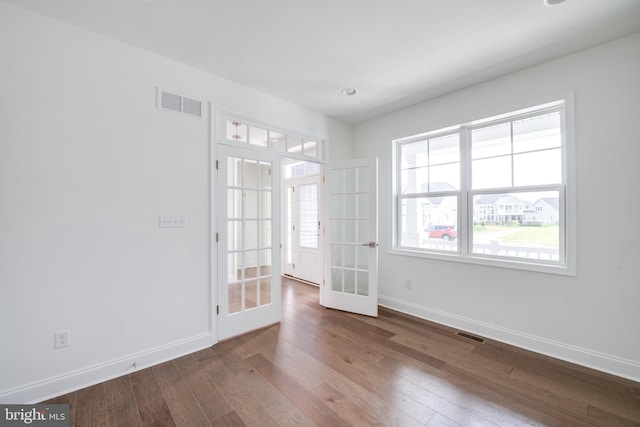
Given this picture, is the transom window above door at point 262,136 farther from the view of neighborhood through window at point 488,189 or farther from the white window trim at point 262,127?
the view of neighborhood through window at point 488,189

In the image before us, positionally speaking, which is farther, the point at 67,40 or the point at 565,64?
the point at 565,64

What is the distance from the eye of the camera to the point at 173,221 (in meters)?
2.43

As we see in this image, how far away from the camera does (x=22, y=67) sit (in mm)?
1825

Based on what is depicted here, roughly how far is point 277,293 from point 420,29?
2.98 metres

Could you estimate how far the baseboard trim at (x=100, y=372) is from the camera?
1803mm

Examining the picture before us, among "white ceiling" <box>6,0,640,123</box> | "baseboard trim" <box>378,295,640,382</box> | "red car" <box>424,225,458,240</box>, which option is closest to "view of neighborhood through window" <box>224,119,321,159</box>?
"white ceiling" <box>6,0,640,123</box>

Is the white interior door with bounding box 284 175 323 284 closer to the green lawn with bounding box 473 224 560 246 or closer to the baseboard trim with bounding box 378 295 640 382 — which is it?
the baseboard trim with bounding box 378 295 640 382

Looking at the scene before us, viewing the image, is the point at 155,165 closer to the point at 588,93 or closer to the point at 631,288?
the point at 588,93

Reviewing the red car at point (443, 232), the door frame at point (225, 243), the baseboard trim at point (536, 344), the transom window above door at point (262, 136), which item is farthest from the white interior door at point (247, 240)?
the red car at point (443, 232)

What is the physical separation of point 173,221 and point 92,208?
1.90 feet

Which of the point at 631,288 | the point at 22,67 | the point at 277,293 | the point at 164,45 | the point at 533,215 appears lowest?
the point at 277,293

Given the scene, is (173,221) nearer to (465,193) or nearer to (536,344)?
(465,193)

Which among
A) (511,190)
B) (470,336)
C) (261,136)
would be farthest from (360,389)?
(261,136)

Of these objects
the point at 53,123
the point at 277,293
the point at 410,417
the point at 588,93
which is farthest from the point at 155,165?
the point at 588,93
